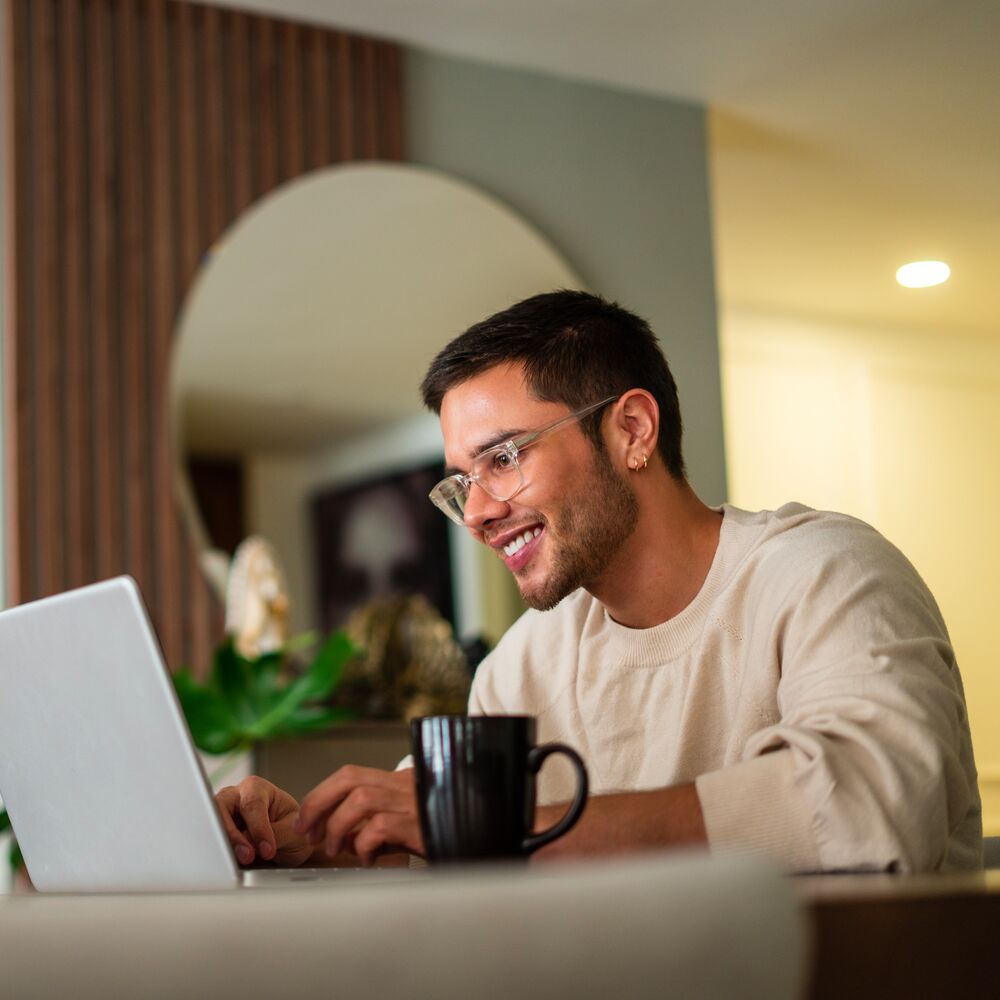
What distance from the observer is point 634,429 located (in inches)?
63.0

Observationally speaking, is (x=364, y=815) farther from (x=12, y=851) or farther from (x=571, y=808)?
(x=12, y=851)

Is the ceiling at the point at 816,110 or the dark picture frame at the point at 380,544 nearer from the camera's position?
the ceiling at the point at 816,110

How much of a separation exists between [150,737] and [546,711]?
761mm

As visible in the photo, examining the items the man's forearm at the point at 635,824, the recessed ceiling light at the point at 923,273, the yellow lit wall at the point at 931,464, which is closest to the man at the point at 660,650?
the man's forearm at the point at 635,824

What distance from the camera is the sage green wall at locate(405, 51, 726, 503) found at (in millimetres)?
3617

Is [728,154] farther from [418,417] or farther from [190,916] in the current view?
[190,916]

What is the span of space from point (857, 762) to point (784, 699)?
0.64ft

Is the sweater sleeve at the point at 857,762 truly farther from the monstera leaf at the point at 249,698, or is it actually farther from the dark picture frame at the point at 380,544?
the dark picture frame at the point at 380,544

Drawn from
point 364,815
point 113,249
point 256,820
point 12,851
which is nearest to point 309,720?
point 12,851

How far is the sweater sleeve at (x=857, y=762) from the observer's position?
3.05ft

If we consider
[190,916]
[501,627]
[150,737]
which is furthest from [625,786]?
[501,627]

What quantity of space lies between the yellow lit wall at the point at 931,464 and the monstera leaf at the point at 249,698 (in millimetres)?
1101

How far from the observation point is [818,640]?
1108 mm

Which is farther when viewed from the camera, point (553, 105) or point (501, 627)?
point (553, 105)
